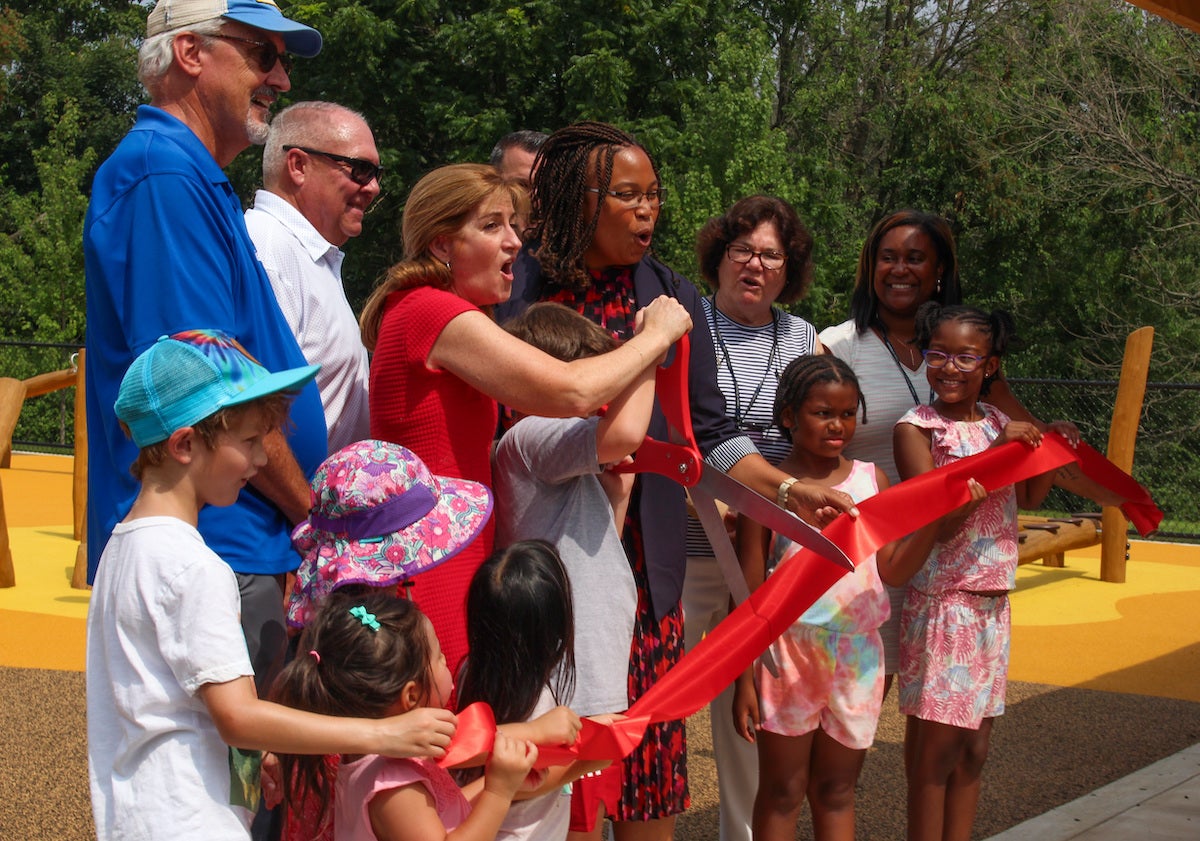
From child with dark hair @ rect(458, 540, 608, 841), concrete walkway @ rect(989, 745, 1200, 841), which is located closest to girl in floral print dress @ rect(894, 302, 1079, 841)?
concrete walkway @ rect(989, 745, 1200, 841)

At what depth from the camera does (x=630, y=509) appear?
11.4ft

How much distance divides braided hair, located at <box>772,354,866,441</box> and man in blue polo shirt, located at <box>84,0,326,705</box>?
169cm

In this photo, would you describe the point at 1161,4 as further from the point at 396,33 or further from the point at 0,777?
the point at 396,33

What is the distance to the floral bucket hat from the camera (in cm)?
256

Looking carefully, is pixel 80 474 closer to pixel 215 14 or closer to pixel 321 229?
pixel 321 229

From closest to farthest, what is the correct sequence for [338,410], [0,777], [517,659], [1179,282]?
[517,659] < [338,410] < [0,777] < [1179,282]

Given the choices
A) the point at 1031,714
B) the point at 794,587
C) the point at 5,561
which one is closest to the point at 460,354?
the point at 794,587

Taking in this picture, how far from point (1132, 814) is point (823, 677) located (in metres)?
2.24

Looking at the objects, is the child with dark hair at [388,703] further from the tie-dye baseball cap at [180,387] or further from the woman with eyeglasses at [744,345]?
the woman with eyeglasses at [744,345]

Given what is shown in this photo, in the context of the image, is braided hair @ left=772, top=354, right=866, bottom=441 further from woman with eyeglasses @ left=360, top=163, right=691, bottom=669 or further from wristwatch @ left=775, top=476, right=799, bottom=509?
woman with eyeglasses @ left=360, top=163, right=691, bottom=669

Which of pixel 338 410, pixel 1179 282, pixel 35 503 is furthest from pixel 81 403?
pixel 1179 282

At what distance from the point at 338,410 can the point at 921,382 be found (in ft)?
7.13

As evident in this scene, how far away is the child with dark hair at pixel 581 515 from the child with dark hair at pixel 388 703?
17.3 inches

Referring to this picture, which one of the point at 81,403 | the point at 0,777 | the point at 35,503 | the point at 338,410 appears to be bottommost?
the point at 35,503
